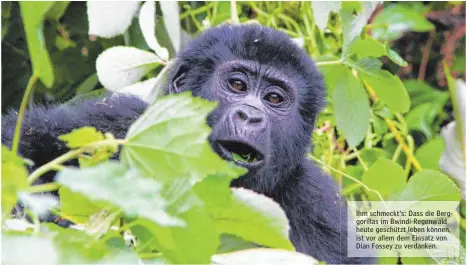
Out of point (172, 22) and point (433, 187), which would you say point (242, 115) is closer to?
point (433, 187)

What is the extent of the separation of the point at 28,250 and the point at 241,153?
3.50 feet

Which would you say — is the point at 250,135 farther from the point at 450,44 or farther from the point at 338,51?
the point at 450,44

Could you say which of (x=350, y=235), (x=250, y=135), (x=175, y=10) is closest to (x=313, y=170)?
(x=350, y=235)

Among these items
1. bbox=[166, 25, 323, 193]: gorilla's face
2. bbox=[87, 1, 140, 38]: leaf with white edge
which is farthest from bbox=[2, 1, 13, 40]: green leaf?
bbox=[166, 25, 323, 193]: gorilla's face

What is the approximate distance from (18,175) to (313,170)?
4.75 feet

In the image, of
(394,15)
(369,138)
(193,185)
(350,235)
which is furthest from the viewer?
(394,15)

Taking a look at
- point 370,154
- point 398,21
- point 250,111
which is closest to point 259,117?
point 250,111

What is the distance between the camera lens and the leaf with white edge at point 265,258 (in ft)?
2.94

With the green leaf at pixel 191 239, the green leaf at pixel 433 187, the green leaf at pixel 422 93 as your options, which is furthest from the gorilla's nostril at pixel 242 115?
the green leaf at pixel 422 93

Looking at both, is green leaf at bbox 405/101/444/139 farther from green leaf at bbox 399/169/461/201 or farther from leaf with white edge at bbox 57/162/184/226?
leaf with white edge at bbox 57/162/184/226

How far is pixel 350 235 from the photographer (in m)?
2.11

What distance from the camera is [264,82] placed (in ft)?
6.51

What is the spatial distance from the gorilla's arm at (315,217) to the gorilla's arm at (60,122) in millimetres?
428

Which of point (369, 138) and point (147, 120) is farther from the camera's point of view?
point (369, 138)
